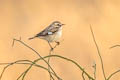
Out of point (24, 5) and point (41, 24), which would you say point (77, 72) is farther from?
point (24, 5)

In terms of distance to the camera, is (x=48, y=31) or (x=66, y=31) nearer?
(x=48, y=31)

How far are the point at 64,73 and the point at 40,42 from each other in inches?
30.5

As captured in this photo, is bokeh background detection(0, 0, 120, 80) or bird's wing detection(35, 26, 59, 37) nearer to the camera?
bird's wing detection(35, 26, 59, 37)

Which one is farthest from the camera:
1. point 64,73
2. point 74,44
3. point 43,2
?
point 43,2

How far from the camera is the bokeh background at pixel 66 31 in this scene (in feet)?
18.0

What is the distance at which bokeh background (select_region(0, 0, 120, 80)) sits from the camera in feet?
18.0

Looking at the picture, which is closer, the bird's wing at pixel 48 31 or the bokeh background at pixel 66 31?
the bird's wing at pixel 48 31

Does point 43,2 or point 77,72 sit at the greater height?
point 43,2

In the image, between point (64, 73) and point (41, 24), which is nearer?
point (64, 73)

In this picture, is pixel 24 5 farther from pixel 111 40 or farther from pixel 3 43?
pixel 111 40

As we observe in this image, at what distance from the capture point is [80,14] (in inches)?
264

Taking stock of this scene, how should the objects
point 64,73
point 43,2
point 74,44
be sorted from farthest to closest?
point 43,2 → point 74,44 → point 64,73

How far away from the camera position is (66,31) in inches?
257

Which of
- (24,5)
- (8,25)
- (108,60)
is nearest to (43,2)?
(24,5)
